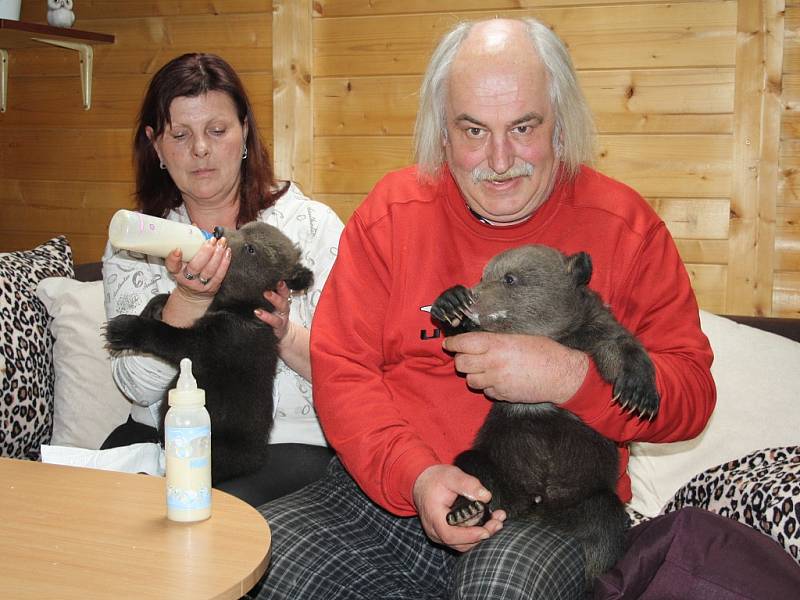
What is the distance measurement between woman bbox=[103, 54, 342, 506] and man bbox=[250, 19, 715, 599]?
1.16 feet

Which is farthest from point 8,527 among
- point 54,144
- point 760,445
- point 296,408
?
point 54,144

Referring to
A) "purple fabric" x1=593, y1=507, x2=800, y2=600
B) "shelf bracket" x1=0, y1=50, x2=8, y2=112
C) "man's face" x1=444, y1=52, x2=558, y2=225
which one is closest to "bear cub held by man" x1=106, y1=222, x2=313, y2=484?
"man's face" x1=444, y1=52, x2=558, y2=225

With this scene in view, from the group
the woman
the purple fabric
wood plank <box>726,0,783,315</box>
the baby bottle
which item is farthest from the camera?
wood plank <box>726,0,783,315</box>

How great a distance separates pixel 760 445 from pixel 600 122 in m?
1.42

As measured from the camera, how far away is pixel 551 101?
5.98 ft

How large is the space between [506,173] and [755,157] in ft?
5.49

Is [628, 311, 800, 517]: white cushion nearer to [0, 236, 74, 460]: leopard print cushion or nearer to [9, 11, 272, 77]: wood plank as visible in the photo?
[0, 236, 74, 460]: leopard print cushion

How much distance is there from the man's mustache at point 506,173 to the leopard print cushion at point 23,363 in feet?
4.81

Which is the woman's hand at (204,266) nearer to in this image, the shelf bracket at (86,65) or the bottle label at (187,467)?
the bottle label at (187,467)

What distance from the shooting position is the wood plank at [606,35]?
308cm

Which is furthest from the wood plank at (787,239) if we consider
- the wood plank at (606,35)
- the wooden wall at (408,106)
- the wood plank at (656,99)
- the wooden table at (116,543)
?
the wooden table at (116,543)

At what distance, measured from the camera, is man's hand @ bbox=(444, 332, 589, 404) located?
1630 millimetres

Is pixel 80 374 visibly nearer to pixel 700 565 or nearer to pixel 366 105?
pixel 366 105

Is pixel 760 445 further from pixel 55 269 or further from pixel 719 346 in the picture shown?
pixel 55 269
